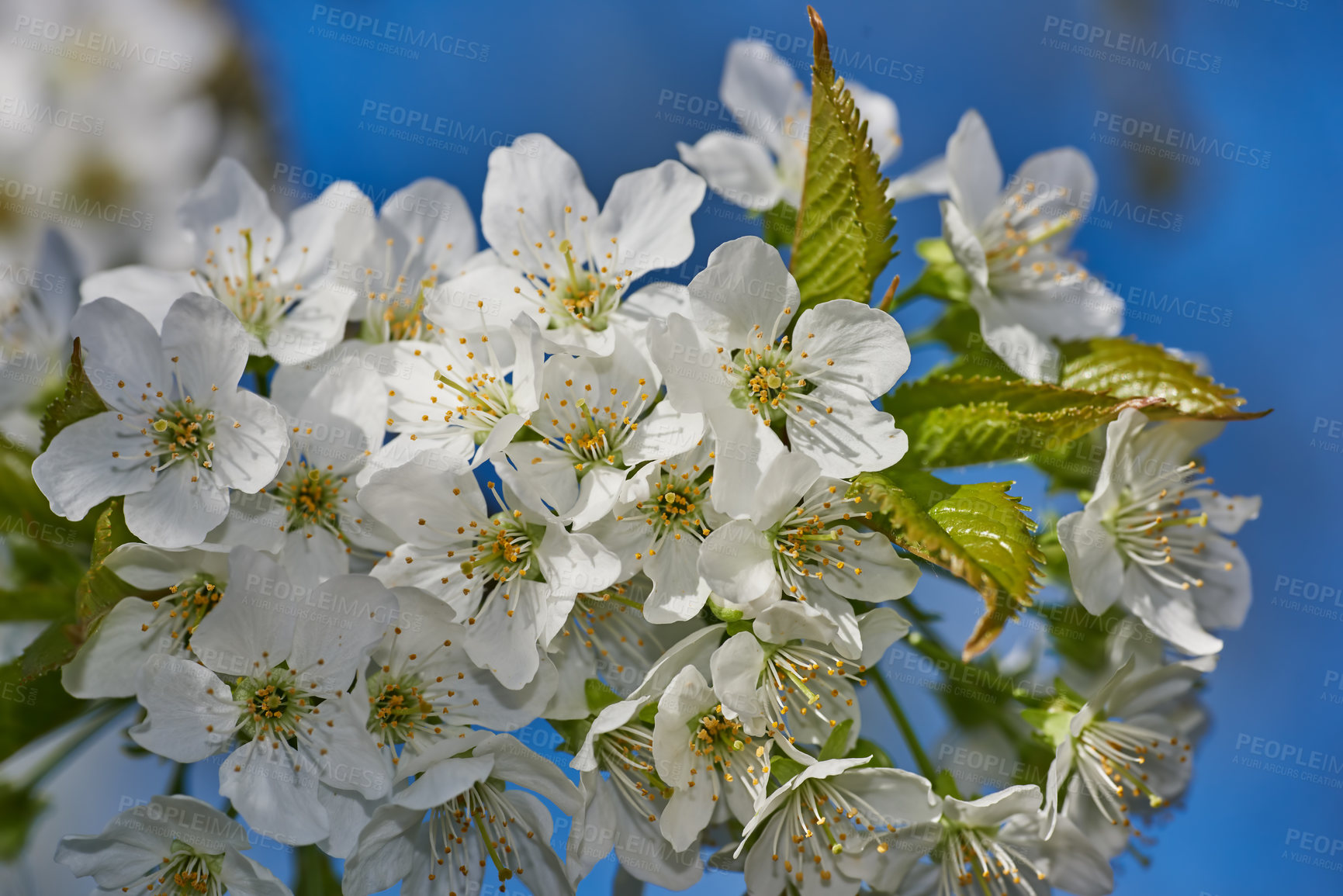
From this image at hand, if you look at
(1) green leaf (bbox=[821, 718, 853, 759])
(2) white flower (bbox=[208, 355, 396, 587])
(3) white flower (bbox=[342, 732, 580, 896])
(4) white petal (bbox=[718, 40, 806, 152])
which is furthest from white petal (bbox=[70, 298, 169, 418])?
(4) white petal (bbox=[718, 40, 806, 152])

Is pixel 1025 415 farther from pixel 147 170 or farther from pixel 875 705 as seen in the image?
pixel 147 170

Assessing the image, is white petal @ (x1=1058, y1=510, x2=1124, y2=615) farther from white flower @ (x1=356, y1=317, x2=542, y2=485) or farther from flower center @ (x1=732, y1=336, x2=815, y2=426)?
white flower @ (x1=356, y1=317, x2=542, y2=485)

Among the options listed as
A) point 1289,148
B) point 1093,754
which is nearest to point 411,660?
point 1093,754

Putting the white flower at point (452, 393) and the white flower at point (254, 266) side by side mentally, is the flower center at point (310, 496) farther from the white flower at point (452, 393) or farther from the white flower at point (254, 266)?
the white flower at point (254, 266)

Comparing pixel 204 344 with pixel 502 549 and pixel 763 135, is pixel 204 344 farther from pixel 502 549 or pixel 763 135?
pixel 763 135

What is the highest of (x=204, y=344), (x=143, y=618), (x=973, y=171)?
(x=973, y=171)

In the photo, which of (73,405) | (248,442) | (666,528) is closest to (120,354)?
(73,405)
